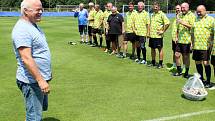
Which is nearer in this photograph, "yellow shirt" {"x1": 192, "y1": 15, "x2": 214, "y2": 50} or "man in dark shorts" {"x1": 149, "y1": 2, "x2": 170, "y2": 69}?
"yellow shirt" {"x1": 192, "y1": 15, "x2": 214, "y2": 50}

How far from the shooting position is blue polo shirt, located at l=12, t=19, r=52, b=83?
4.92m

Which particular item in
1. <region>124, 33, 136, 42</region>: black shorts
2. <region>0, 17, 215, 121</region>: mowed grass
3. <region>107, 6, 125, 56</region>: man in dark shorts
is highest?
<region>107, 6, 125, 56</region>: man in dark shorts

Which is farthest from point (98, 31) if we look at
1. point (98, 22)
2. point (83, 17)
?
point (83, 17)

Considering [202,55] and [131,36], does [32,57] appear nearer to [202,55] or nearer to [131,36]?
[202,55]

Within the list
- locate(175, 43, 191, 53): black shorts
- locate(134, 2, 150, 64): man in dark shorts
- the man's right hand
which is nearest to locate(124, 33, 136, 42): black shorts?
locate(134, 2, 150, 64): man in dark shorts

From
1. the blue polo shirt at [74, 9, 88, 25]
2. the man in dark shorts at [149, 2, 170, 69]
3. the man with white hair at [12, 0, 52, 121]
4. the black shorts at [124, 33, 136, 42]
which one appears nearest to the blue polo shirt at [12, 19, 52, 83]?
the man with white hair at [12, 0, 52, 121]

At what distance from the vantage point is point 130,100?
28.8 ft

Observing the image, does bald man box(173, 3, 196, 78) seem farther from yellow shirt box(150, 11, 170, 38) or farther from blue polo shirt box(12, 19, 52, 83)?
blue polo shirt box(12, 19, 52, 83)

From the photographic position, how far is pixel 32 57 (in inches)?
198

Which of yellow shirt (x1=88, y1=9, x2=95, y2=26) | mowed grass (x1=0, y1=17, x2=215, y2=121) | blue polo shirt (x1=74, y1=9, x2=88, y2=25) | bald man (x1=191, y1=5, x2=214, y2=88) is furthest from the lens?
blue polo shirt (x1=74, y1=9, x2=88, y2=25)

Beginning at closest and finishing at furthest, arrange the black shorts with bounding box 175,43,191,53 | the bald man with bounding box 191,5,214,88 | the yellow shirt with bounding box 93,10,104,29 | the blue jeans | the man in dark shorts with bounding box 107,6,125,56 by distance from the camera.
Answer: the blue jeans < the bald man with bounding box 191,5,214,88 < the black shorts with bounding box 175,43,191,53 < the man in dark shorts with bounding box 107,6,125,56 < the yellow shirt with bounding box 93,10,104,29

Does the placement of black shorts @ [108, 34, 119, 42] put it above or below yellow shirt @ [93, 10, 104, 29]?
below

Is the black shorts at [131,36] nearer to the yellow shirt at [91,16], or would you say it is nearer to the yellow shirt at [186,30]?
the yellow shirt at [186,30]

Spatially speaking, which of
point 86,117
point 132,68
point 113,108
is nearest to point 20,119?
point 86,117
